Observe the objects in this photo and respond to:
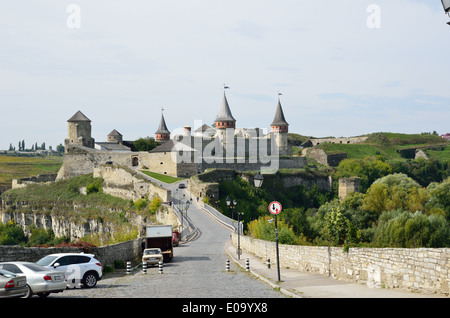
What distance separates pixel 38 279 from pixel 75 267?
3361 mm

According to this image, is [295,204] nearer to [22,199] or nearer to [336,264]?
[22,199]

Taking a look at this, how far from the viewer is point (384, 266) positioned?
16266 millimetres

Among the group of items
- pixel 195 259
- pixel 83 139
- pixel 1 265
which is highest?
→ pixel 83 139

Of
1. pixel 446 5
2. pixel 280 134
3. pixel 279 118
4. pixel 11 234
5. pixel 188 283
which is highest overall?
pixel 279 118

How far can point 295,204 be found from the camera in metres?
95.7

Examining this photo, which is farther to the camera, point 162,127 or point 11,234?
point 162,127

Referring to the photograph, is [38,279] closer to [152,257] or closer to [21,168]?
[152,257]

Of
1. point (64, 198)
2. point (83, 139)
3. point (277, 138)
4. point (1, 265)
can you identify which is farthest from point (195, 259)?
point (277, 138)

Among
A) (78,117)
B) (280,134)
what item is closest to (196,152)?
(78,117)

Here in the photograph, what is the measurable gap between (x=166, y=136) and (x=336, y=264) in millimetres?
106859

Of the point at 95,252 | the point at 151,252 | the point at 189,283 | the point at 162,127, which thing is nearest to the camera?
the point at 189,283

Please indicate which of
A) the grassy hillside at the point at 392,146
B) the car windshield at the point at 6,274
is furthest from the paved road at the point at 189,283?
the grassy hillside at the point at 392,146

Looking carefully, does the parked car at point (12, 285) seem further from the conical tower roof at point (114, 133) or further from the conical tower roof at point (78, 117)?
the conical tower roof at point (114, 133)

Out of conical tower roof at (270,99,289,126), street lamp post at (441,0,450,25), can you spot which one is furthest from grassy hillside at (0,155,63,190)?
street lamp post at (441,0,450,25)
